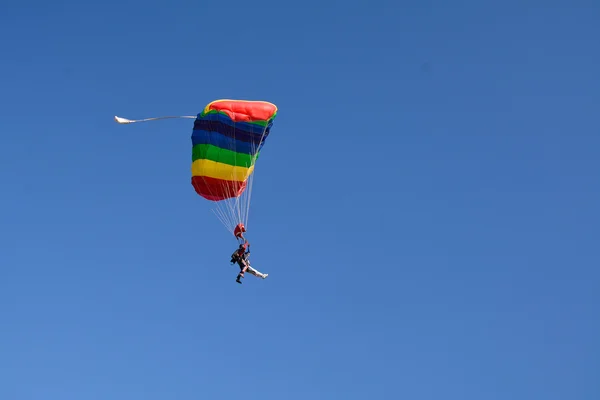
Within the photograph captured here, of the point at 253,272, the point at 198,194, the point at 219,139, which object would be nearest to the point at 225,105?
the point at 219,139

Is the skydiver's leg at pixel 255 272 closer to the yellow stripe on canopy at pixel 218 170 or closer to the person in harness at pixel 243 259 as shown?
the person in harness at pixel 243 259

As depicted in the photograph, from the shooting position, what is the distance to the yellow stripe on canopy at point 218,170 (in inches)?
941

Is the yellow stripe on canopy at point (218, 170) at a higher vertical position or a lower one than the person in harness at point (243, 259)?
higher

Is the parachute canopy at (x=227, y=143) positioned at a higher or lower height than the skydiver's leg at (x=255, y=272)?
higher

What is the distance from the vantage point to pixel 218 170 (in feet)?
79.1

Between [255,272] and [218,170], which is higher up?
[218,170]

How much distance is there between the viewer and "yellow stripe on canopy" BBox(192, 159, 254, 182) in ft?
78.4

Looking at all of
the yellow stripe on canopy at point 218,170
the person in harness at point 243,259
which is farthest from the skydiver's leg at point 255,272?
the yellow stripe on canopy at point 218,170

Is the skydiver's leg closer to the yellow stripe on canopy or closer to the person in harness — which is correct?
the person in harness

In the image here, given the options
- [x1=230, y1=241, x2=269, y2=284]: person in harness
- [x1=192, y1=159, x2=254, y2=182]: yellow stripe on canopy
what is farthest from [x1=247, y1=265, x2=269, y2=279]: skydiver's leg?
[x1=192, y1=159, x2=254, y2=182]: yellow stripe on canopy

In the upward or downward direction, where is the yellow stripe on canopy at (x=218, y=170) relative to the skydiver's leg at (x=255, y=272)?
upward

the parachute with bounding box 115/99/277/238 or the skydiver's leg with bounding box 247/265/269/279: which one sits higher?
the parachute with bounding box 115/99/277/238

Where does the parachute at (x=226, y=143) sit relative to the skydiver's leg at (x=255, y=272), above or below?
above

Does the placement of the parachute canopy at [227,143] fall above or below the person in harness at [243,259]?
above
